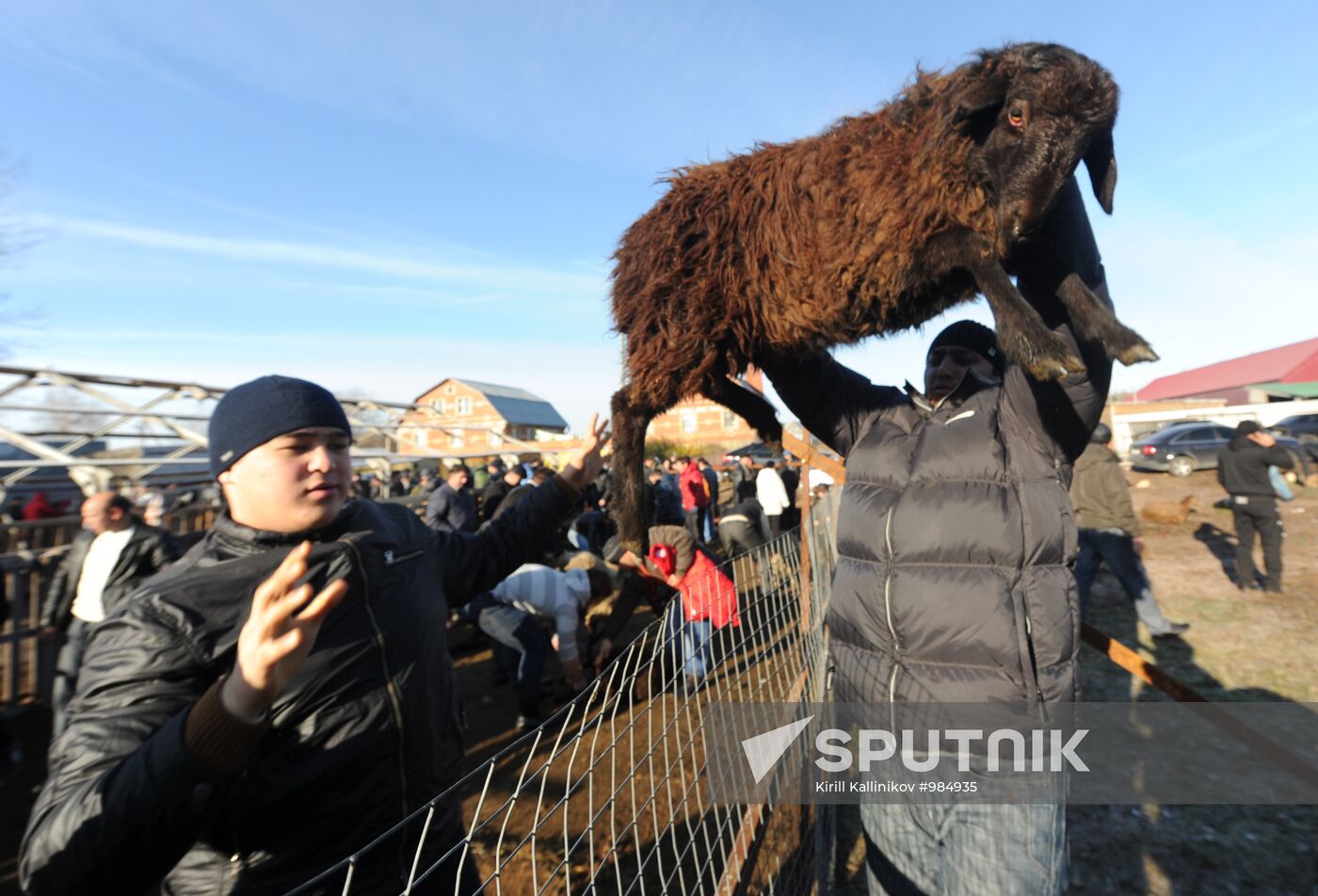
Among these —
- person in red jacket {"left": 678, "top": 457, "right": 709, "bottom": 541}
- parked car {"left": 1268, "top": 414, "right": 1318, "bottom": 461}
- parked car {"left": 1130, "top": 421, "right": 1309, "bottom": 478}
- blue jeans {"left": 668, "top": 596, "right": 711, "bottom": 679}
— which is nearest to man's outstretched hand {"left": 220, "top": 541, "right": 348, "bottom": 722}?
blue jeans {"left": 668, "top": 596, "right": 711, "bottom": 679}

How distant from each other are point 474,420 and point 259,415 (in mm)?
22698

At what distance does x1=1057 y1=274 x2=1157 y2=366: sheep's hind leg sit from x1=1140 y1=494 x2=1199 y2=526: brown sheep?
45.4 ft

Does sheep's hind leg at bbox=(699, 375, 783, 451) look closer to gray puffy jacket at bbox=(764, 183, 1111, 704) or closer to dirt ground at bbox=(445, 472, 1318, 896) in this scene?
gray puffy jacket at bbox=(764, 183, 1111, 704)

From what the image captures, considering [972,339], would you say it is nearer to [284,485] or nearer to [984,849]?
[984,849]

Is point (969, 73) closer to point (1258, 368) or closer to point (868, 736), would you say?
point (868, 736)

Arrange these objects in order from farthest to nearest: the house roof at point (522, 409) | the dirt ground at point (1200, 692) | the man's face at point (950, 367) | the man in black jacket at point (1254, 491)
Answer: the house roof at point (522, 409), the man in black jacket at point (1254, 491), the dirt ground at point (1200, 692), the man's face at point (950, 367)

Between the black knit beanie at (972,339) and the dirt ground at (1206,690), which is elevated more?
the black knit beanie at (972,339)

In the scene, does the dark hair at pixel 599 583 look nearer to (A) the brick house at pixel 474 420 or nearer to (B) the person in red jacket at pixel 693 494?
(B) the person in red jacket at pixel 693 494

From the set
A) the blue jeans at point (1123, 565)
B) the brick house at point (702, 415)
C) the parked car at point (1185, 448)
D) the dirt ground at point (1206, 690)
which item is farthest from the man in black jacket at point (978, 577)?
the parked car at point (1185, 448)

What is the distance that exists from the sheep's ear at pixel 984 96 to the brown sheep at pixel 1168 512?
46.6ft

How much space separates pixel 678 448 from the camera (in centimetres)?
2734

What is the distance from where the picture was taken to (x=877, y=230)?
146 cm

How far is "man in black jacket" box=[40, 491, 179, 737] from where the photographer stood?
13.2ft

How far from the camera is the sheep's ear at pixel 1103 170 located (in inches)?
60.1
